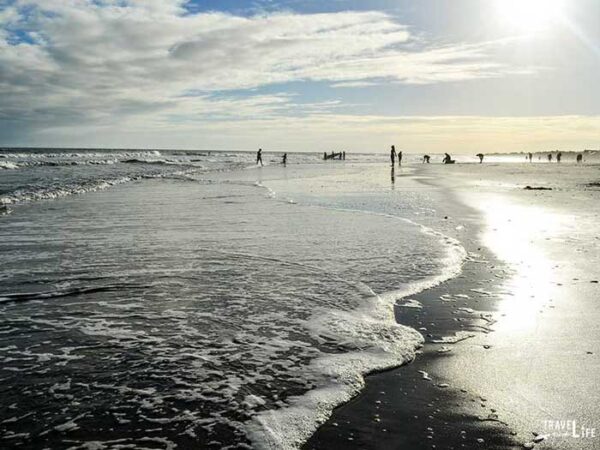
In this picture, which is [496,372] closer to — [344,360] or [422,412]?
[422,412]

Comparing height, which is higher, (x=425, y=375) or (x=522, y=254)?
A: (x=522, y=254)

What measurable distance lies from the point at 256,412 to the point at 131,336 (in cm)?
225

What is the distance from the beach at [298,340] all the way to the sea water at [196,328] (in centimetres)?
2

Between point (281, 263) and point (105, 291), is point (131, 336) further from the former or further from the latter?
point (281, 263)

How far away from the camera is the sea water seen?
12.7 feet

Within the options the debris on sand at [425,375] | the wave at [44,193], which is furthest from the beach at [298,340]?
the wave at [44,193]

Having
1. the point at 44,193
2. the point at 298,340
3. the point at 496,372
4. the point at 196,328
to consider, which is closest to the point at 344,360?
the point at 298,340

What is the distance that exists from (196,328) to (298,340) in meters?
1.26

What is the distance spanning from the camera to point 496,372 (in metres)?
4.70

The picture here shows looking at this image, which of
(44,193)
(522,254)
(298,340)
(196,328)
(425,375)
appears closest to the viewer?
(425,375)

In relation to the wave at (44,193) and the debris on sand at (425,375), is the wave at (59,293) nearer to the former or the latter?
the debris on sand at (425,375)

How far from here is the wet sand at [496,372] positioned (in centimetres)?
365

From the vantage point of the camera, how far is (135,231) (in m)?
12.8

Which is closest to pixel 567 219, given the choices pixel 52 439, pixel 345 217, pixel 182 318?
pixel 345 217
